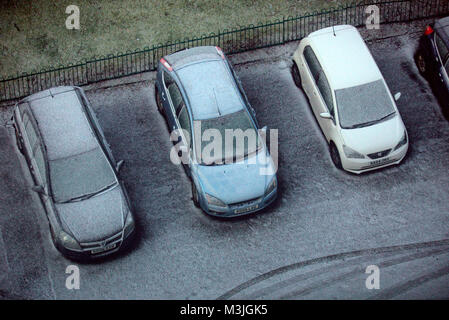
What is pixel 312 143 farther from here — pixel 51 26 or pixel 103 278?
pixel 51 26

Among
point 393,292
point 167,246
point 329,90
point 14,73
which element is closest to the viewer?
point 393,292

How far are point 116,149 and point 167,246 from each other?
2.93 metres

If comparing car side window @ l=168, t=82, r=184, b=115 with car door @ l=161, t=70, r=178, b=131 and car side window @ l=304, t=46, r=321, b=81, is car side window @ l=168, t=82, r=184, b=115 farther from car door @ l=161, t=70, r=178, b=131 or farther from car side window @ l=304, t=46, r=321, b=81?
car side window @ l=304, t=46, r=321, b=81

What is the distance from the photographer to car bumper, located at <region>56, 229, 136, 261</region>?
40.7ft

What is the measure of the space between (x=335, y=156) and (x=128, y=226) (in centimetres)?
504

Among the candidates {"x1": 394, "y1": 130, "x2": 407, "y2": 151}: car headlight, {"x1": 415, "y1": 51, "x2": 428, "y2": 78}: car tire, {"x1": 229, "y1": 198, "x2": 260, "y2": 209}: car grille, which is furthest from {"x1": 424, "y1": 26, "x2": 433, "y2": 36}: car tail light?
{"x1": 229, "y1": 198, "x2": 260, "y2": 209}: car grille

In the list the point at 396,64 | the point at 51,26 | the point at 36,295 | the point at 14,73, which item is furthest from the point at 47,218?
the point at 396,64

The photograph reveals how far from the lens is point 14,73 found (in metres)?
15.5

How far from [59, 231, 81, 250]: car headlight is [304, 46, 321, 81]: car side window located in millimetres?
6700

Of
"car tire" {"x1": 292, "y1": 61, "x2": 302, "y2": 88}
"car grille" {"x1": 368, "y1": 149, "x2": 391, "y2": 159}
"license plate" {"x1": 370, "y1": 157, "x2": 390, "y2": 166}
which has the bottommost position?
"license plate" {"x1": 370, "y1": 157, "x2": 390, "y2": 166}

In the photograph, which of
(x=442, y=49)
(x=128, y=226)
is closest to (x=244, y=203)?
(x=128, y=226)

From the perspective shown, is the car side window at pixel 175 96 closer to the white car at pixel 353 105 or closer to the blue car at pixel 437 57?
the white car at pixel 353 105

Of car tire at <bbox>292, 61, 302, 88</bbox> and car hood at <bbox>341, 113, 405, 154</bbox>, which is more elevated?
car tire at <bbox>292, 61, 302, 88</bbox>

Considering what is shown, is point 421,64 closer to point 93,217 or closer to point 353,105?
point 353,105
